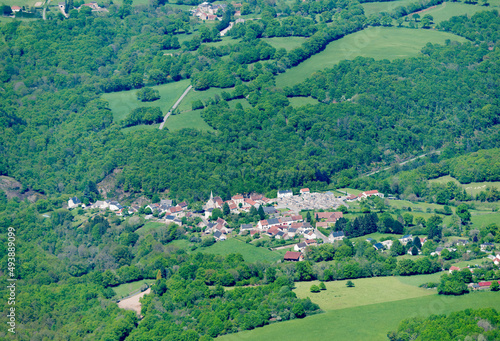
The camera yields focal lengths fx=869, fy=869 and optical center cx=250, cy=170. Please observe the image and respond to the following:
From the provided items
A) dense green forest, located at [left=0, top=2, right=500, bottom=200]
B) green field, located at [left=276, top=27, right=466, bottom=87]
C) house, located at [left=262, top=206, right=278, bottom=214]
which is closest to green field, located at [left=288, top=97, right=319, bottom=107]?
dense green forest, located at [left=0, top=2, right=500, bottom=200]

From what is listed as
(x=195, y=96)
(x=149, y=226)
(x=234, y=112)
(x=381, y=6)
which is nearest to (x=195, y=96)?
(x=195, y=96)

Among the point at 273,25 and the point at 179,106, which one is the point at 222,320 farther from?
the point at 273,25

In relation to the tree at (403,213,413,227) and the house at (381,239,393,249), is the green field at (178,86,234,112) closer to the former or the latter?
the tree at (403,213,413,227)

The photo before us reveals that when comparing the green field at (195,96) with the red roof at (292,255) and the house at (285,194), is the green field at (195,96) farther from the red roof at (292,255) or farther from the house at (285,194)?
the red roof at (292,255)

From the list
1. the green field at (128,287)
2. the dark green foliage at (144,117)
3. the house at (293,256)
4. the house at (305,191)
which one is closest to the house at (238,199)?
the house at (305,191)

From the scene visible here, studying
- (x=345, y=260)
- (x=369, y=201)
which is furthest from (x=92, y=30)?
(x=345, y=260)
